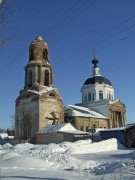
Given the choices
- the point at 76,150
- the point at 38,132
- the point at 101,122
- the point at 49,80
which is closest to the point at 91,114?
the point at 101,122

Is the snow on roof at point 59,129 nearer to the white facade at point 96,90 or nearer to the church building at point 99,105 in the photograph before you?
the church building at point 99,105

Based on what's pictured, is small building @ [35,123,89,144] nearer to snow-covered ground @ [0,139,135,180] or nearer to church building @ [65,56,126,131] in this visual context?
church building @ [65,56,126,131]

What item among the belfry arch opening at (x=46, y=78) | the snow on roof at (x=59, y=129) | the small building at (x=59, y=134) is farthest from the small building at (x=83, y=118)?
the small building at (x=59, y=134)

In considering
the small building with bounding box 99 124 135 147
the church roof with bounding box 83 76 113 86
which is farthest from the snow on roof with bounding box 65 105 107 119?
the small building with bounding box 99 124 135 147

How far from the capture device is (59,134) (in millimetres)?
37750

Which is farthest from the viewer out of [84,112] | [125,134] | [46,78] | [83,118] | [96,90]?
[96,90]

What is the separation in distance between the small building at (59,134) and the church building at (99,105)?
12.2 m

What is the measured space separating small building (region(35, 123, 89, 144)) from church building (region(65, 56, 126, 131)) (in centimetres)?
1218

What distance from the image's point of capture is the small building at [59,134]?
1458 inches

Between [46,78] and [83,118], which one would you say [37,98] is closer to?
[46,78]

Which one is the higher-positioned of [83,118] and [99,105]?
[99,105]

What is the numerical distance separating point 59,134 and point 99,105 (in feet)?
63.7

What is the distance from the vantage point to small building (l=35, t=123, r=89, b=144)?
1458 inches

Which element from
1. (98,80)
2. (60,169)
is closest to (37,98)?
(98,80)
